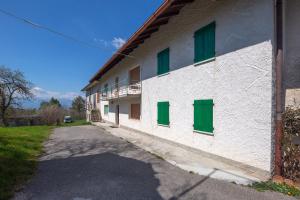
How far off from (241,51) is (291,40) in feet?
4.47

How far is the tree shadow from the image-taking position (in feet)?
16.0

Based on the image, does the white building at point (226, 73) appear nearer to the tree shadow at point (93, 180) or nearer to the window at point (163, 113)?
the window at point (163, 113)

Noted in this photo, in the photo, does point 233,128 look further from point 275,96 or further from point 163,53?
point 163,53

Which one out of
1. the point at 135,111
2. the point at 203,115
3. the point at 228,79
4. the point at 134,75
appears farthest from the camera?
the point at 134,75

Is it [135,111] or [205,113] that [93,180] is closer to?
[205,113]

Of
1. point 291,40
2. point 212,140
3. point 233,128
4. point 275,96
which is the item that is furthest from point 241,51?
point 212,140

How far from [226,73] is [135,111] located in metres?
11.0

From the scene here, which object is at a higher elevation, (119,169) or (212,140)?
(212,140)

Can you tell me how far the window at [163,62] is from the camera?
38.7 feet

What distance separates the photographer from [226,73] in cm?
771

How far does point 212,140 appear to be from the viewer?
8.31 m

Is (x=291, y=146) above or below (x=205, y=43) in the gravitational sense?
below

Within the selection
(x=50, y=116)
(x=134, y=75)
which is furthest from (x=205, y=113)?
(x=50, y=116)

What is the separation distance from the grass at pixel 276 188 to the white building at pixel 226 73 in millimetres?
582
